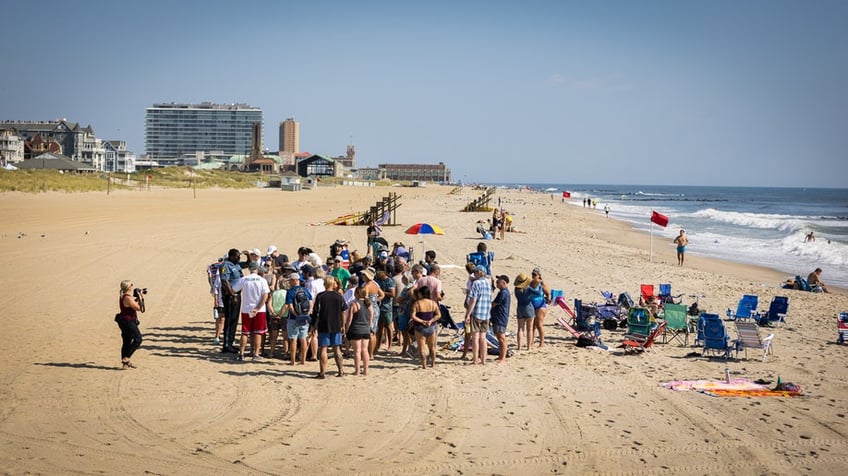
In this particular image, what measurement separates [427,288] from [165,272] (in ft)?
34.1

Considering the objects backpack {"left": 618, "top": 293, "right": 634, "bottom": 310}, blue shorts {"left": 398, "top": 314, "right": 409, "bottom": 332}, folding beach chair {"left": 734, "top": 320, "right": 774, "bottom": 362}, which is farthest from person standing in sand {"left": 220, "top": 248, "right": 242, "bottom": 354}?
folding beach chair {"left": 734, "top": 320, "right": 774, "bottom": 362}

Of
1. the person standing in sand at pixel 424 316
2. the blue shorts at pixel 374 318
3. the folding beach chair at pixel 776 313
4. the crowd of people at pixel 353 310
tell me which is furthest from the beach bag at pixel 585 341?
the folding beach chair at pixel 776 313

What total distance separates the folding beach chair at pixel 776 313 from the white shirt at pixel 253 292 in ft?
30.3

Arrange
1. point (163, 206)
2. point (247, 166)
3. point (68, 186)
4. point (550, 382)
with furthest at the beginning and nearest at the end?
point (247, 166) → point (68, 186) → point (163, 206) → point (550, 382)

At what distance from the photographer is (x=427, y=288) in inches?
368

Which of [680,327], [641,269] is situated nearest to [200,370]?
[680,327]

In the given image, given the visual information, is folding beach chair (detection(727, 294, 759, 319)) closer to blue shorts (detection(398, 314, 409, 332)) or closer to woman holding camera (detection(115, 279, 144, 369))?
blue shorts (detection(398, 314, 409, 332))

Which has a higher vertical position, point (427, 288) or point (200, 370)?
point (427, 288)

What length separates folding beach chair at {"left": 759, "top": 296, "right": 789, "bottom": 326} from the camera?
1270 cm

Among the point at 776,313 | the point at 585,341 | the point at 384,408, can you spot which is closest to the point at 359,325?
the point at 384,408

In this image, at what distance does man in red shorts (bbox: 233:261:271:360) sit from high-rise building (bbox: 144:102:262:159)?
190413mm

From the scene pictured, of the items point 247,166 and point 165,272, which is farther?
point 247,166

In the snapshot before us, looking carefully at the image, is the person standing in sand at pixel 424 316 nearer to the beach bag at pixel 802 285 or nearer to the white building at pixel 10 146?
the beach bag at pixel 802 285

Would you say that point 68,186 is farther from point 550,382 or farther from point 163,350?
point 550,382
